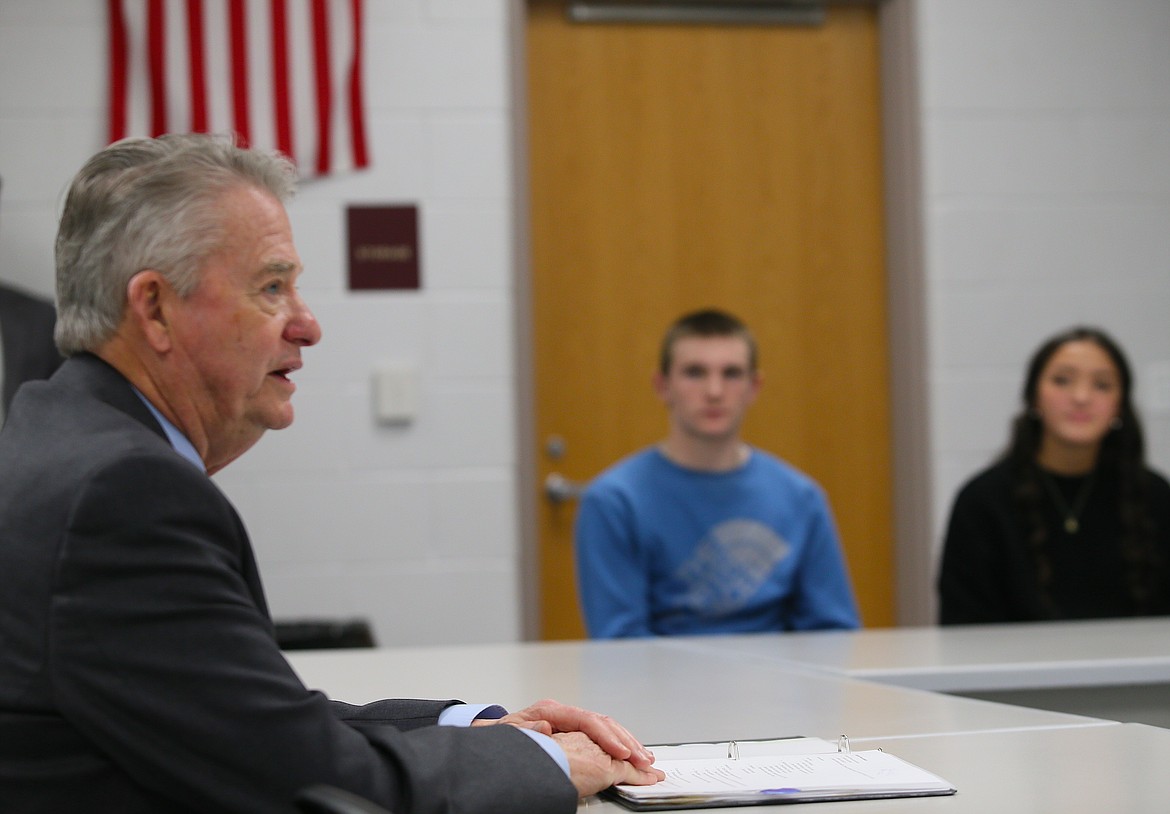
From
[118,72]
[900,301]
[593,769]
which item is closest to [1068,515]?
[900,301]

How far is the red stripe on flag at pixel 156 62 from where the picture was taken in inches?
130

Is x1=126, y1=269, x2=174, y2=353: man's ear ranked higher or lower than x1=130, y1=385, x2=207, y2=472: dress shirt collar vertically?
higher

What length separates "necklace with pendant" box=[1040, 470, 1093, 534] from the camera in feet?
9.41

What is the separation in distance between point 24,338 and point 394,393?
2.95ft

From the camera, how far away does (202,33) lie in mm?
3355

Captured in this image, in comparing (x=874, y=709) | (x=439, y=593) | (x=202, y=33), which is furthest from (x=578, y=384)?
(x=874, y=709)

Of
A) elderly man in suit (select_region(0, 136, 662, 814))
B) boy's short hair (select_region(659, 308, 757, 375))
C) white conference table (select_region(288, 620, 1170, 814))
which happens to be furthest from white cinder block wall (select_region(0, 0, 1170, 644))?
elderly man in suit (select_region(0, 136, 662, 814))

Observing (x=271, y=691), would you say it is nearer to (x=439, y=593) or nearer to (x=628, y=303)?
(x=439, y=593)

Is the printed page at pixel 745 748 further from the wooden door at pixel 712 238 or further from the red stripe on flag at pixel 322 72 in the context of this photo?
the red stripe on flag at pixel 322 72

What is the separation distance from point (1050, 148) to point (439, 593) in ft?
6.83

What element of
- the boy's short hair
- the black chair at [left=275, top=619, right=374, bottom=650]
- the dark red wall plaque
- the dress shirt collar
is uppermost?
the dark red wall plaque

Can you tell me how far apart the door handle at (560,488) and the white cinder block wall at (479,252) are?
0.15 m

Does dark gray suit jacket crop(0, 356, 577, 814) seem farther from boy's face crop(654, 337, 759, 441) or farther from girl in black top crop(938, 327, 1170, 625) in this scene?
girl in black top crop(938, 327, 1170, 625)

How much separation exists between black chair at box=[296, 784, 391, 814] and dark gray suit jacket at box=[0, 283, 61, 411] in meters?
2.06
